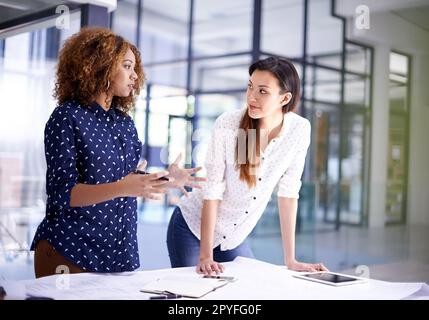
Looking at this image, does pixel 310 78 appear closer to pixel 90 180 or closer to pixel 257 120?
pixel 257 120

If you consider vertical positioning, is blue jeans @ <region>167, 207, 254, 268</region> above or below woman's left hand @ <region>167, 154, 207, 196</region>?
below

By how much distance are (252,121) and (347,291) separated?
650 mm

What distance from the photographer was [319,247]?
5461 millimetres

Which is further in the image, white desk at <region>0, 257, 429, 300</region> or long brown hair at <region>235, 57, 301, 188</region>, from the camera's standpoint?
long brown hair at <region>235, 57, 301, 188</region>

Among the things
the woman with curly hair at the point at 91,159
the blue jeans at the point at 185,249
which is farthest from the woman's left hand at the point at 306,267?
the woman with curly hair at the point at 91,159

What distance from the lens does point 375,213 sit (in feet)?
17.7

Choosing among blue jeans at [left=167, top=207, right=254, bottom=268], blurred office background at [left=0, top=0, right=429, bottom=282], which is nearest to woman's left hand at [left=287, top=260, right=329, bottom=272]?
blue jeans at [left=167, top=207, right=254, bottom=268]

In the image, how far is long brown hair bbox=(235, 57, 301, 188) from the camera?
1.64m

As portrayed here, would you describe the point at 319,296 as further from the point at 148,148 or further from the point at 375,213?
the point at 375,213

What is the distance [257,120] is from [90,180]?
0.62 meters

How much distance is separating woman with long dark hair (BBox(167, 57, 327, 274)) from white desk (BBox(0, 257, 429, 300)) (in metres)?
0.25

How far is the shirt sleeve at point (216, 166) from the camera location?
1649mm

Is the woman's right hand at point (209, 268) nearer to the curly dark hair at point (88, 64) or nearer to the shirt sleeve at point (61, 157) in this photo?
the shirt sleeve at point (61, 157)

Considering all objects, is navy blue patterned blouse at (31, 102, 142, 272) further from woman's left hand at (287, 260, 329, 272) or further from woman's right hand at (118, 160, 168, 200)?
woman's left hand at (287, 260, 329, 272)
